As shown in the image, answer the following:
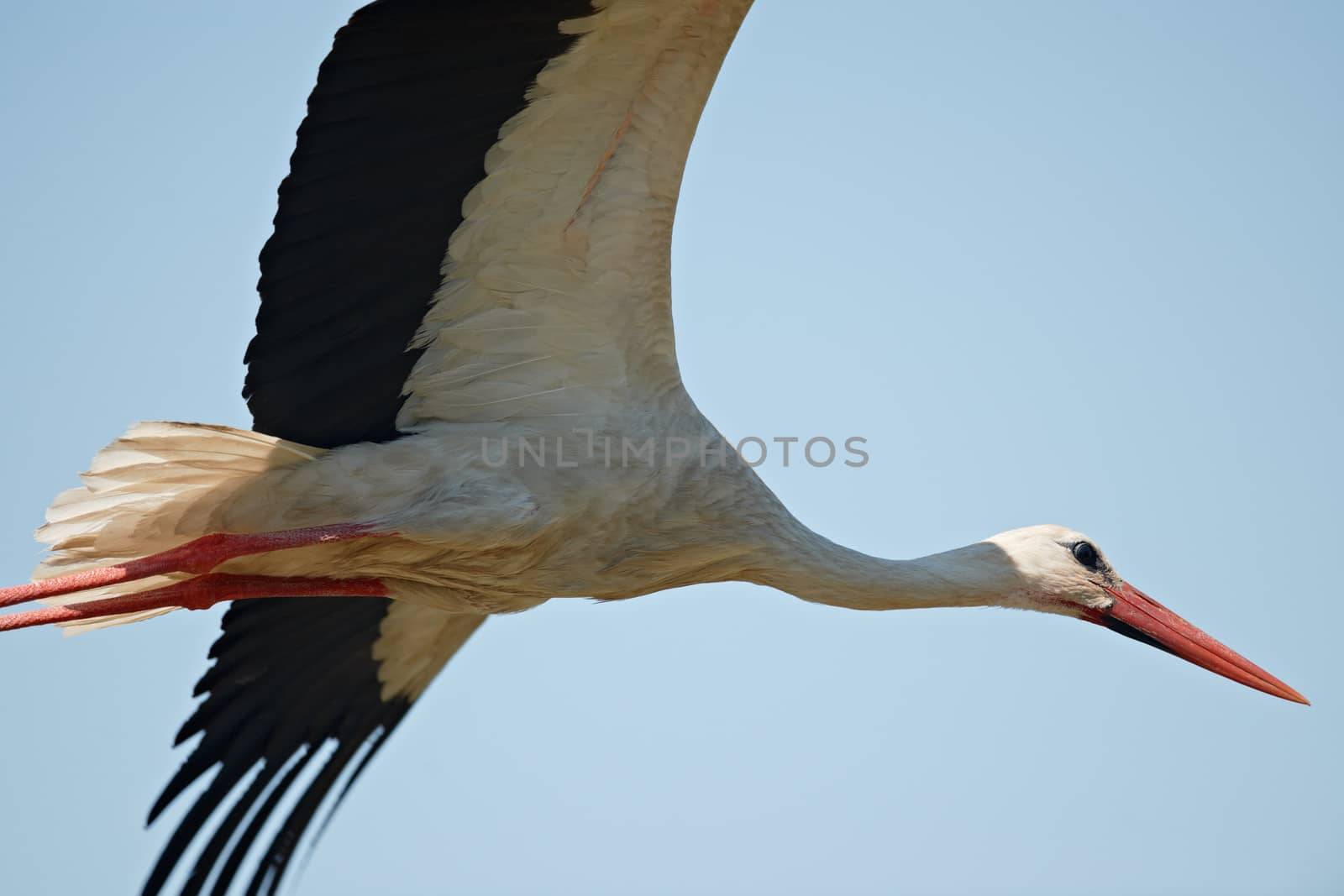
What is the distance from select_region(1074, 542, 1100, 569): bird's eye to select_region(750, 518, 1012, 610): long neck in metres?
0.35

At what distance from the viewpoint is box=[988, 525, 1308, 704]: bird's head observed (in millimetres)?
5414

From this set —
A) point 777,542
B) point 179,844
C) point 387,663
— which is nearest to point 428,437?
point 777,542

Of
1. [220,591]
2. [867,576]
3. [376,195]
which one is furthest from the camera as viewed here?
[867,576]

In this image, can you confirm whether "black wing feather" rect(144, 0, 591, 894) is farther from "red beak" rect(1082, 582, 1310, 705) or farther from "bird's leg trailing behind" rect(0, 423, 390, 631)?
"red beak" rect(1082, 582, 1310, 705)

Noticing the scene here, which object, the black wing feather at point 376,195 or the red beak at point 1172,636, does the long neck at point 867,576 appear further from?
the black wing feather at point 376,195

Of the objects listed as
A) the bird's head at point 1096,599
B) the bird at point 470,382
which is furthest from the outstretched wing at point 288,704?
the bird's head at point 1096,599

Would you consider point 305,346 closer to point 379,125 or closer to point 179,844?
point 379,125

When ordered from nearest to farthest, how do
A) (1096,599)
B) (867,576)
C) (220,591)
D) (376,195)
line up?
1. (376,195)
2. (220,591)
3. (867,576)
4. (1096,599)

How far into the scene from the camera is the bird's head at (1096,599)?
5.41 m

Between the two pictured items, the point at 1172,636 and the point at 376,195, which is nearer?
the point at 376,195

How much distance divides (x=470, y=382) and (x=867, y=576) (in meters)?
1.41

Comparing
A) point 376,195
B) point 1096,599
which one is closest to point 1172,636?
point 1096,599

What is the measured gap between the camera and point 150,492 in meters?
4.39

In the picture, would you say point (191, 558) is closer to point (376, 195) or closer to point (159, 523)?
point (159, 523)
